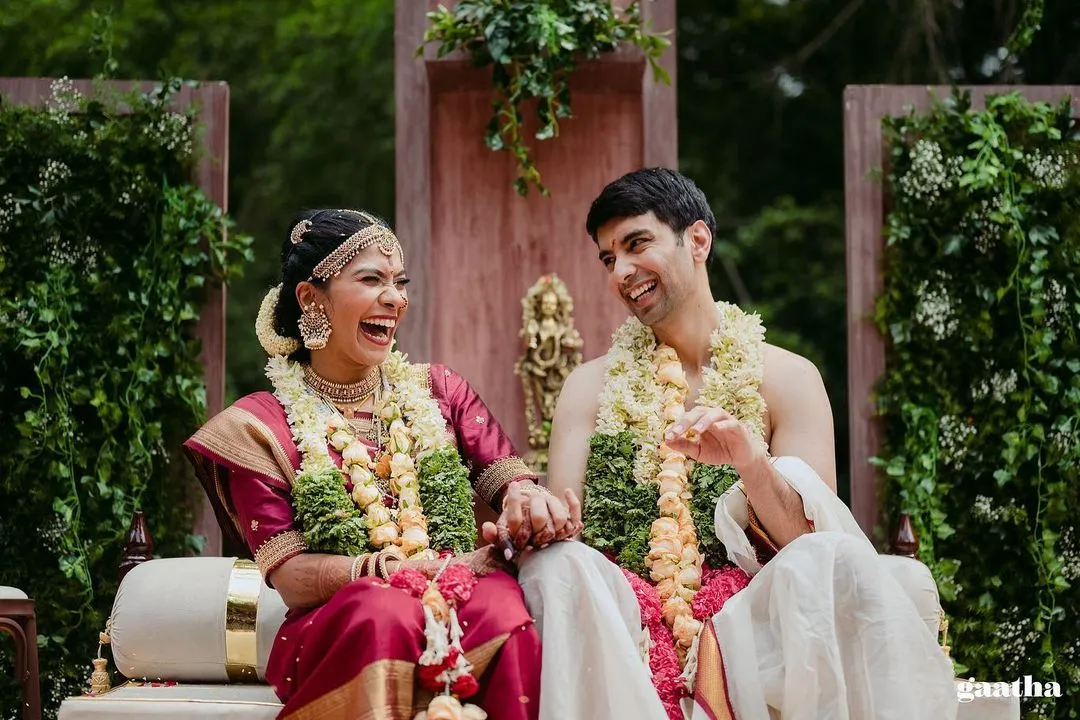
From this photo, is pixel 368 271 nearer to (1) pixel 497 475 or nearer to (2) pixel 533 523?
(1) pixel 497 475

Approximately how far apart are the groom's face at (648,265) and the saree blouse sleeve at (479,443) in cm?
59

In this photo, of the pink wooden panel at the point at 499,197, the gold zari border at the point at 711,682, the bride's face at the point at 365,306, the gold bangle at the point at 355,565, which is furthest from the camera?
the pink wooden panel at the point at 499,197

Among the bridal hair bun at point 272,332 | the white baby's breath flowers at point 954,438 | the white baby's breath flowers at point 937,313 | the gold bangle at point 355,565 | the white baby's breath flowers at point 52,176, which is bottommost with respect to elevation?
the gold bangle at point 355,565

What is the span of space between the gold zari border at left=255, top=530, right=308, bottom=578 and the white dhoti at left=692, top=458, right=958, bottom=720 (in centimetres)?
114

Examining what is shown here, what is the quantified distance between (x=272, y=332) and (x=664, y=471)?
1.27 meters

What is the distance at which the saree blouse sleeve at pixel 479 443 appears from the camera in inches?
154

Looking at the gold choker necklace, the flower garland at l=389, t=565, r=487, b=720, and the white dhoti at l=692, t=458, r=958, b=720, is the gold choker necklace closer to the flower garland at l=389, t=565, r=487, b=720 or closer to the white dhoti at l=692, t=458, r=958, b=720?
the flower garland at l=389, t=565, r=487, b=720

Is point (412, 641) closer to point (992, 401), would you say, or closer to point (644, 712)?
point (644, 712)

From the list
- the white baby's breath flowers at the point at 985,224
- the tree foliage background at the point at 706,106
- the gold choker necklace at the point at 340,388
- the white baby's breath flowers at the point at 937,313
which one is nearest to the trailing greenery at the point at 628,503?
the gold choker necklace at the point at 340,388

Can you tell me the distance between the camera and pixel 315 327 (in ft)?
12.7

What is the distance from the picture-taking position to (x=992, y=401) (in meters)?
5.18

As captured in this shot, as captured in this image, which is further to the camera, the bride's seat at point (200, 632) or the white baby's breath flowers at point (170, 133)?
the white baby's breath flowers at point (170, 133)

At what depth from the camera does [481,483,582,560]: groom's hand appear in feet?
10.9

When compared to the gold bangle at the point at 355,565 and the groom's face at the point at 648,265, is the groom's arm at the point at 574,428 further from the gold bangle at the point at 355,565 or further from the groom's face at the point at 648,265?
the gold bangle at the point at 355,565
